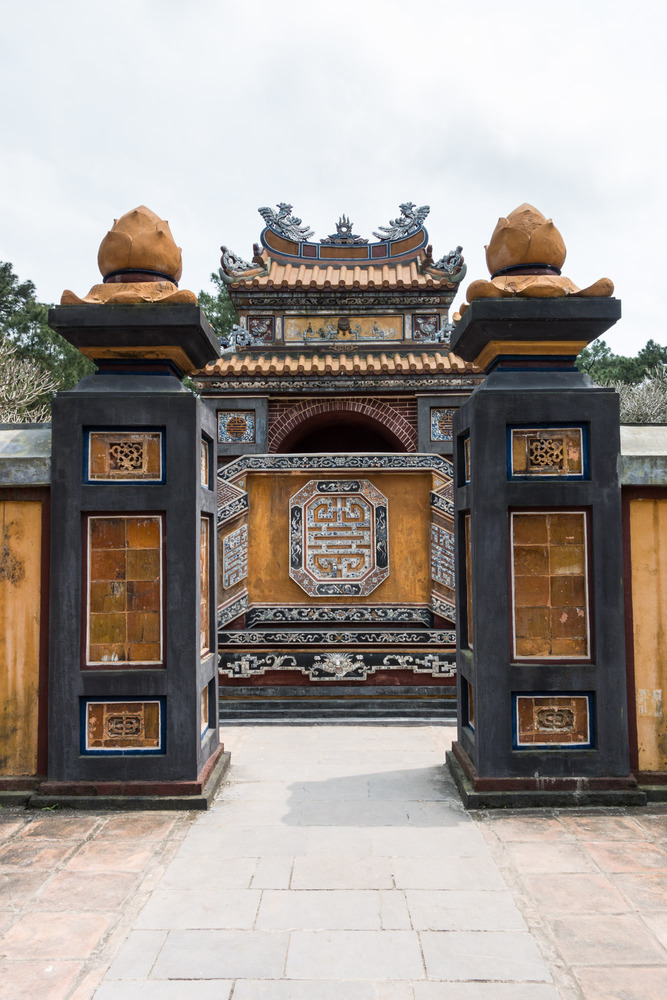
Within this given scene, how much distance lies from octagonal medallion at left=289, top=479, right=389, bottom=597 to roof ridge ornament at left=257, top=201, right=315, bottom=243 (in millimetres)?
7474

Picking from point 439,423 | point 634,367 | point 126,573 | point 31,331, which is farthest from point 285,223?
point 634,367

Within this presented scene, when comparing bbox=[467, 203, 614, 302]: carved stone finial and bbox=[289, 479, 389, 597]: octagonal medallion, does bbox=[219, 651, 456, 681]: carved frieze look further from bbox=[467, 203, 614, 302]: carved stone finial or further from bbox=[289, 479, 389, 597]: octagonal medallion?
bbox=[467, 203, 614, 302]: carved stone finial

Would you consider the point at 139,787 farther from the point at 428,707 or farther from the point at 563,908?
the point at 428,707

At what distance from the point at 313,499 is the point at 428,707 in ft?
7.63

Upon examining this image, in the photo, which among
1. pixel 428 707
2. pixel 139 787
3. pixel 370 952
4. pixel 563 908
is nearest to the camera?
pixel 370 952

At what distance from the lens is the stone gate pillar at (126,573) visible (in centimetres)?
447

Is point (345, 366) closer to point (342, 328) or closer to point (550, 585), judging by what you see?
point (342, 328)

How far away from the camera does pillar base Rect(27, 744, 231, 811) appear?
4379 millimetres

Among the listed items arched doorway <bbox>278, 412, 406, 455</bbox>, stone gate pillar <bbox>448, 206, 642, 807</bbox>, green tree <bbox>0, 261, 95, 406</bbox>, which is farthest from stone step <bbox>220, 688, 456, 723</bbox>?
green tree <bbox>0, 261, 95, 406</bbox>

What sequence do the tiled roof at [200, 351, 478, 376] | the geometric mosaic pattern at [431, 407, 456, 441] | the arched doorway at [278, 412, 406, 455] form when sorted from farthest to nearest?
the arched doorway at [278, 412, 406, 455]
the geometric mosaic pattern at [431, 407, 456, 441]
the tiled roof at [200, 351, 478, 376]

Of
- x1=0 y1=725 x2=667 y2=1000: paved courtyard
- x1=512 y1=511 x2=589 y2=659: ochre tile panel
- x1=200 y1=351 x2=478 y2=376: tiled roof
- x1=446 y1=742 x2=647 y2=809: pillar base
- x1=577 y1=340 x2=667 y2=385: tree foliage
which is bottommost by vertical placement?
x1=0 y1=725 x2=667 y2=1000: paved courtyard

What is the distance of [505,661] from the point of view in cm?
449

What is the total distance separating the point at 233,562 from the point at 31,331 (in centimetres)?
2287

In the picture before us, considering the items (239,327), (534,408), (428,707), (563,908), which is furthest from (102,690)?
(239,327)
